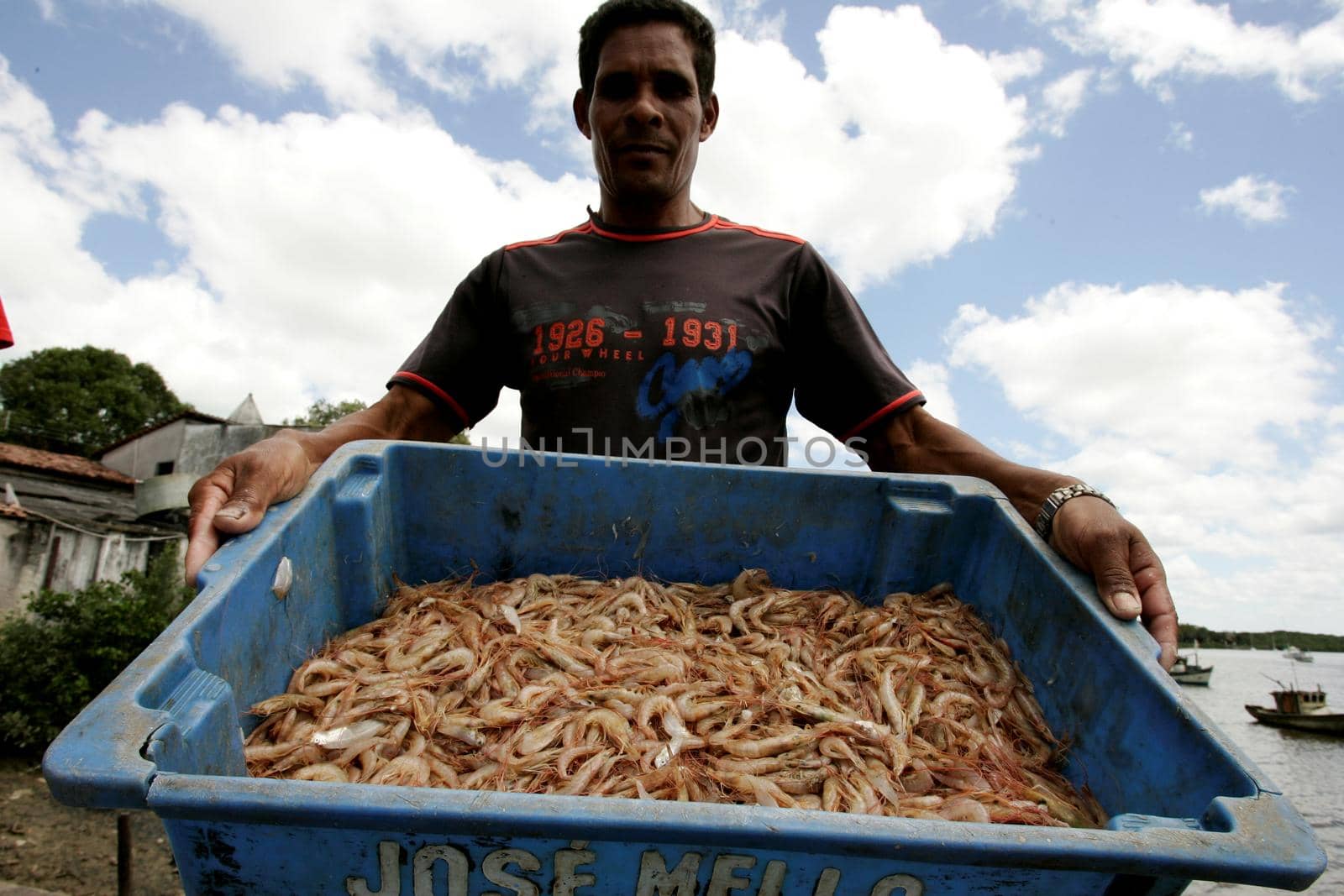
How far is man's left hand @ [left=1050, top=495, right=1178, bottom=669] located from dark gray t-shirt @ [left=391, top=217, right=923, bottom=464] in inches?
44.6

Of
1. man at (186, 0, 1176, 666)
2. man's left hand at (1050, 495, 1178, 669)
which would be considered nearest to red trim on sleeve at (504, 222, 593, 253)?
man at (186, 0, 1176, 666)

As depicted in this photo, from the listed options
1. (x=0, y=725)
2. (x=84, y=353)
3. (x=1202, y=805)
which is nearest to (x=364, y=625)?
(x=1202, y=805)

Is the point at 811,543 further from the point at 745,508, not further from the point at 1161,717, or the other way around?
the point at 1161,717

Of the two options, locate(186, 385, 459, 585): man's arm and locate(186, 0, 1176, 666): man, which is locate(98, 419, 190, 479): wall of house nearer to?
locate(186, 0, 1176, 666): man

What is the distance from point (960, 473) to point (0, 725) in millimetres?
20564

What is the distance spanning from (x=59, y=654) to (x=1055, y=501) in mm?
20115

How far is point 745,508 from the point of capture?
2.79 meters

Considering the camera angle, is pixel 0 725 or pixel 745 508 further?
pixel 0 725

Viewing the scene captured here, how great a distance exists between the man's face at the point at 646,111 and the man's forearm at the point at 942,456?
1.44 meters

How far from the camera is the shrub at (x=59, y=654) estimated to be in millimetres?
16109

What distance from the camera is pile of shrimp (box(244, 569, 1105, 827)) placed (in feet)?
5.97

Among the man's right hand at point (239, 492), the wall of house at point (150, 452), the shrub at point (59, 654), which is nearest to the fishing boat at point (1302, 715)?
the shrub at point (59, 654)

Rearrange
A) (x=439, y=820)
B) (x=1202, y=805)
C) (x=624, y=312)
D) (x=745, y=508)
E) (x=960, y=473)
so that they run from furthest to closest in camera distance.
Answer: (x=624, y=312) < (x=960, y=473) < (x=745, y=508) < (x=1202, y=805) < (x=439, y=820)

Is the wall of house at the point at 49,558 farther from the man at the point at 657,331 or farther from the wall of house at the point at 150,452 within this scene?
the man at the point at 657,331
